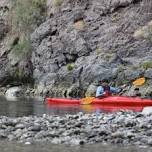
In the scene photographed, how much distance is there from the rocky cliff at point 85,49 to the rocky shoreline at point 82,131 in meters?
14.8

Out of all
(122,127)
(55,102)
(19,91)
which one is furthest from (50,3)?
(122,127)

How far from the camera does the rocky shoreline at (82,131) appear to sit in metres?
12.6

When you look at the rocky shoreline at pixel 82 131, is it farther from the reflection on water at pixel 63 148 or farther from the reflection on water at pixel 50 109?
the reflection on water at pixel 50 109

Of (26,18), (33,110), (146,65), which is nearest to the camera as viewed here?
(33,110)

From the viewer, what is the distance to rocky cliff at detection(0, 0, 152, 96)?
108 feet

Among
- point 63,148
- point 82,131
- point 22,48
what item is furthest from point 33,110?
point 22,48

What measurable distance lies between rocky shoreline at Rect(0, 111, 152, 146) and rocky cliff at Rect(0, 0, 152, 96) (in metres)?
14.8

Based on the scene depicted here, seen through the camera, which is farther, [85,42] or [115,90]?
[85,42]

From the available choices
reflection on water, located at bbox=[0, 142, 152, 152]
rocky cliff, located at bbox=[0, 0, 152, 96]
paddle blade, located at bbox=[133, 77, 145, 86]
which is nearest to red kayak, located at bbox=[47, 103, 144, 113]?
paddle blade, located at bbox=[133, 77, 145, 86]

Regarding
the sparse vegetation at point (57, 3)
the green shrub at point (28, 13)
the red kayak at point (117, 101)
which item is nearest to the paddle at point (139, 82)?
the red kayak at point (117, 101)

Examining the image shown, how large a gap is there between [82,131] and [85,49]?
78.6 ft

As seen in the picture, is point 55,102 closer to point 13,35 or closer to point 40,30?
point 40,30

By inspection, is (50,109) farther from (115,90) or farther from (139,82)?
(139,82)

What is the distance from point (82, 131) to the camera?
13.4 metres
